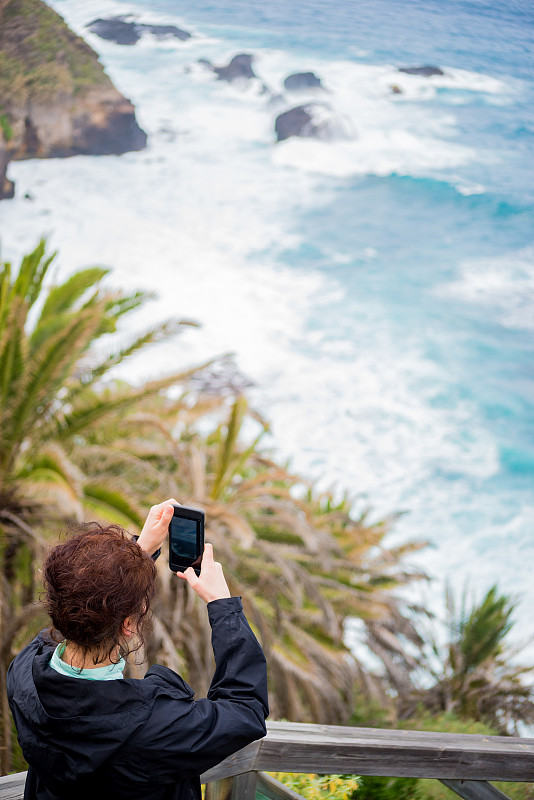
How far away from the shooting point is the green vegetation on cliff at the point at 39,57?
36.0ft

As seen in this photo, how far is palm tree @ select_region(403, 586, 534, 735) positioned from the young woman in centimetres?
413

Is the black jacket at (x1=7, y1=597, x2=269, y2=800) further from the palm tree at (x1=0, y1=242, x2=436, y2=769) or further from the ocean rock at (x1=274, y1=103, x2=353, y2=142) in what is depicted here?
the ocean rock at (x1=274, y1=103, x2=353, y2=142)

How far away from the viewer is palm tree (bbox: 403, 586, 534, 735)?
4621 millimetres

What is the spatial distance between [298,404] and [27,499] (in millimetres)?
7845

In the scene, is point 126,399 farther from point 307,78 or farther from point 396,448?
point 307,78

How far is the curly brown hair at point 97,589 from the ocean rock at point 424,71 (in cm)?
1105

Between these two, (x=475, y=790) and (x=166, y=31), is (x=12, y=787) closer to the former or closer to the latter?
(x=475, y=790)

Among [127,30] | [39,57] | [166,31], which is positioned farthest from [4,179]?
[166,31]

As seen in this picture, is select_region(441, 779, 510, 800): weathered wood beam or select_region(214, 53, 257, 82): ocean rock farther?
select_region(214, 53, 257, 82): ocean rock

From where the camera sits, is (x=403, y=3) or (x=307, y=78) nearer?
(x=403, y=3)

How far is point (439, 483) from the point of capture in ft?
36.1

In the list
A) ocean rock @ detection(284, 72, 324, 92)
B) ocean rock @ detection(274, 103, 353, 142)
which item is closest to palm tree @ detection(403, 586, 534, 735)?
ocean rock @ detection(274, 103, 353, 142)

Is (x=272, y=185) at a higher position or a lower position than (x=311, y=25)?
lower

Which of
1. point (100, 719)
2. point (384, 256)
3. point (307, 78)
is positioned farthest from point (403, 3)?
point (100, 719)
